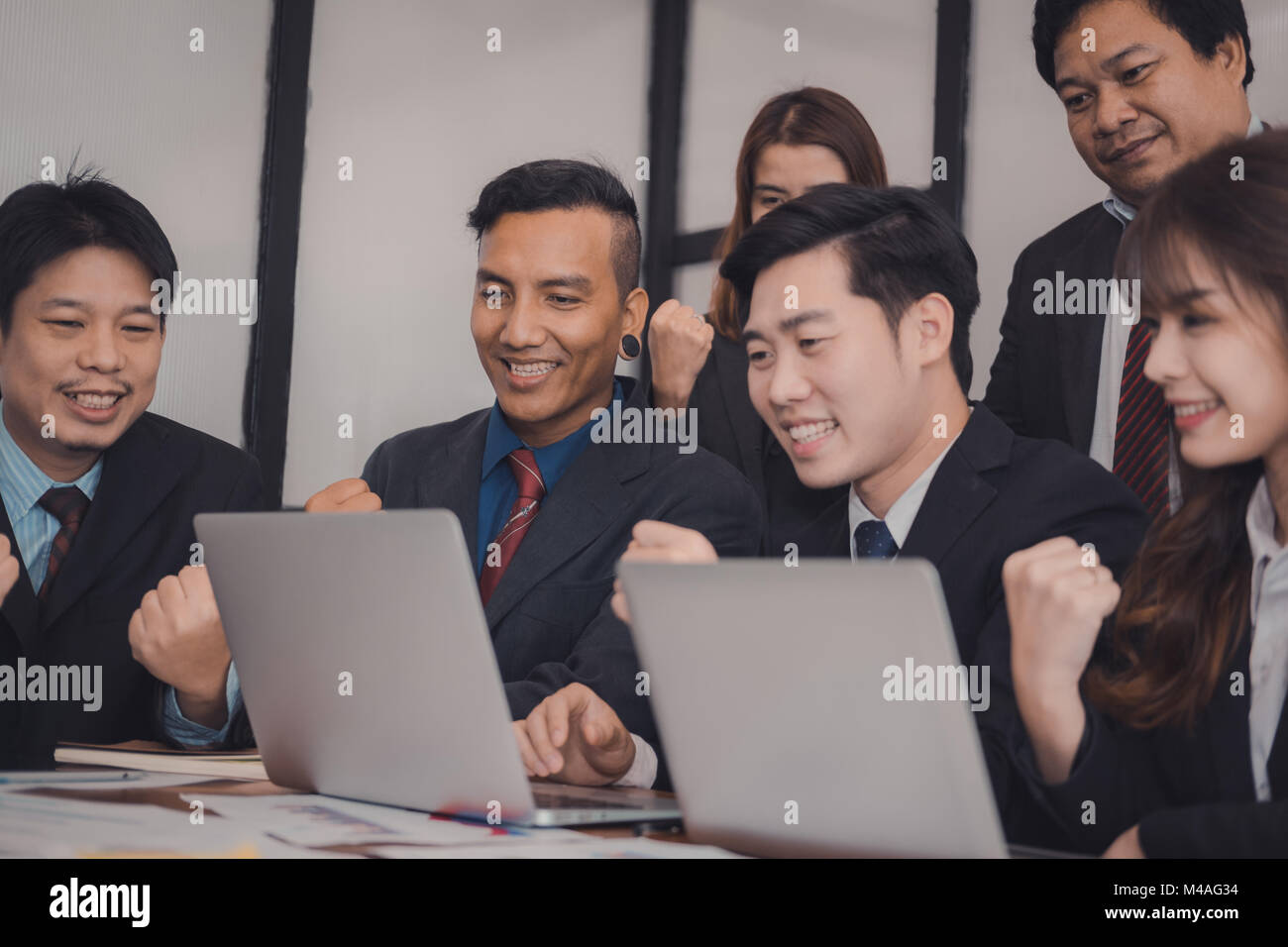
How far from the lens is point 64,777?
1.53 metres

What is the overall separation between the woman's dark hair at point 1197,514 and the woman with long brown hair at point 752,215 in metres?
1.14

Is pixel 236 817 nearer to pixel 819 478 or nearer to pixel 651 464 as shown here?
pixel 819 478

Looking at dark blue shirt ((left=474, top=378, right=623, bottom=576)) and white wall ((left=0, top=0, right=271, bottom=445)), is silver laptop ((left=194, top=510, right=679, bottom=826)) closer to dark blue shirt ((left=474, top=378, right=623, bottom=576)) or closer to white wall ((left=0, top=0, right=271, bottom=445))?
dark blue shirt ((left=474, top=378, right=623, bottom=576))

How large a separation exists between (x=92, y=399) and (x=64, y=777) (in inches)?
35.5

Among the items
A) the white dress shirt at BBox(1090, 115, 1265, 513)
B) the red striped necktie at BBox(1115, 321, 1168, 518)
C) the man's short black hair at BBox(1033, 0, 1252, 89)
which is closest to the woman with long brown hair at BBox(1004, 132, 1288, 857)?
the red striped necktie at BBox(1115, 321, 1168, 518)

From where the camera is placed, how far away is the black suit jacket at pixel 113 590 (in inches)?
81.3

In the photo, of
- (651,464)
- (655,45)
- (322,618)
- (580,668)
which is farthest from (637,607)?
(655,45)

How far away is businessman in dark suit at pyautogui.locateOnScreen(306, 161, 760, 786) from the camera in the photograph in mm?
2086

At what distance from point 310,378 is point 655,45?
205 centimetres

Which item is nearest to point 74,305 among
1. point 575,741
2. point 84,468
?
point 84,468

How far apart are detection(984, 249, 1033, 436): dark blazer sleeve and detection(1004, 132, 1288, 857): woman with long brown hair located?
970 millimetres

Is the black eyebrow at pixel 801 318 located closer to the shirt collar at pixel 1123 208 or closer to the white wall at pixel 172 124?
the shirt collar at pixel 1123 208

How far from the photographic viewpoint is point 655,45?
5.30 metres

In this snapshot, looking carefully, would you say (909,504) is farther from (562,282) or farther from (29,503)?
(29,503)
